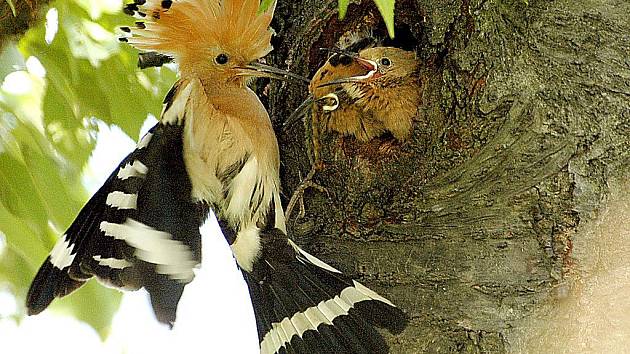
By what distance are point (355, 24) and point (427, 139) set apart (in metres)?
0.42

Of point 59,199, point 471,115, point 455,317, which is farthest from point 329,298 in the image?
point 59,199

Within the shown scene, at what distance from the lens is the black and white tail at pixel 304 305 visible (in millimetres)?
1254

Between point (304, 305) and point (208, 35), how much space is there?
55 cm

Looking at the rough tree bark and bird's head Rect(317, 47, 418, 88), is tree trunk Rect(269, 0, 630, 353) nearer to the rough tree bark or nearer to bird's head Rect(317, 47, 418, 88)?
the rough tree bark

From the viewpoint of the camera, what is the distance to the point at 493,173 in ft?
3.70

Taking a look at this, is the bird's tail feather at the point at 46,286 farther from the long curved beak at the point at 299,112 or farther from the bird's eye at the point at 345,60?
the bird's eye at the point at 345,60

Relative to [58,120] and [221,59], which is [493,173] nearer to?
[221,59]

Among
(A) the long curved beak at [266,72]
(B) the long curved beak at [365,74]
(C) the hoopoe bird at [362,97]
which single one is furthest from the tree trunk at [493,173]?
(B) the long curved beak at [365,74]

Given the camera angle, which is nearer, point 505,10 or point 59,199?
point 505,10

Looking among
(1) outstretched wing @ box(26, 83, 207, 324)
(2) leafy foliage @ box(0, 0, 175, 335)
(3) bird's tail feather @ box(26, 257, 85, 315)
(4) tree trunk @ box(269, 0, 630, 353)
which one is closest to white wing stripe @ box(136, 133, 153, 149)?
(1) outstretched wing @ box(26, 83, 207, 324)

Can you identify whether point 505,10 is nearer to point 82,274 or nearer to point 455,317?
point 455,317

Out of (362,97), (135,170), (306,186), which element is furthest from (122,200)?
(362,97)

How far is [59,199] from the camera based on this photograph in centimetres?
136

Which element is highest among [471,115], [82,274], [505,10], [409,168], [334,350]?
[505,10]
